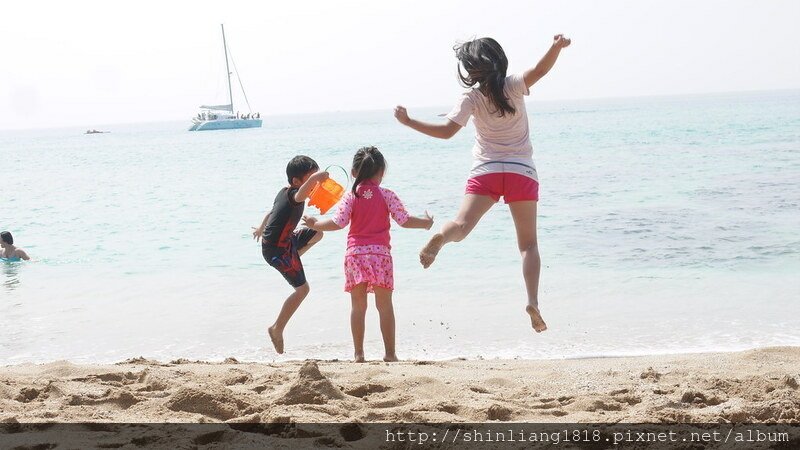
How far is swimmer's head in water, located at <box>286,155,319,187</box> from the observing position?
20.0 feet

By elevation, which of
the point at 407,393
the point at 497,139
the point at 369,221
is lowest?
the point at 407,393

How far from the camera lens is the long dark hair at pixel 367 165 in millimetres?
5781

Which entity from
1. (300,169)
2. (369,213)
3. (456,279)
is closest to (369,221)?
(369,213)

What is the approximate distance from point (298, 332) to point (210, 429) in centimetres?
388

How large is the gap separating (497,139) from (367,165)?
109 centimetres

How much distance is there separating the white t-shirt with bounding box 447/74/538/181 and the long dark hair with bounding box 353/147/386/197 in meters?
0.92

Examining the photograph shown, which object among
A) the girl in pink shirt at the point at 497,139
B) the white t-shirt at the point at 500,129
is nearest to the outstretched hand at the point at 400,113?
the girl in pink shirt at the point at 497,139

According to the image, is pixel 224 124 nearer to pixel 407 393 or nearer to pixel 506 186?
pixel 506 186

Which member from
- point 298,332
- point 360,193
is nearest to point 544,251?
point 298,332

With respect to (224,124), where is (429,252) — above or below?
below

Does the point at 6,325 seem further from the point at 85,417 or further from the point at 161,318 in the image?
the point at 85,417

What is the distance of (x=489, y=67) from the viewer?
488 centimetres

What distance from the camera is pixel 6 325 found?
8.30 metres

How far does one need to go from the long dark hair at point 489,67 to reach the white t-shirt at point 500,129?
0.04 m
